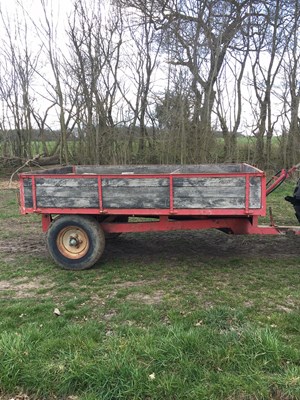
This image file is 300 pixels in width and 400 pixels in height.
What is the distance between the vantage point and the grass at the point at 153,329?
8.57 ft

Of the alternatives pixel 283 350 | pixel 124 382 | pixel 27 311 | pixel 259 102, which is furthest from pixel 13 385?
pixel 259 102

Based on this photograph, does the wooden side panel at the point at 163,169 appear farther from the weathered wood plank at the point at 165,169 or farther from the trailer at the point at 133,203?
the trailer at the point at 133,203

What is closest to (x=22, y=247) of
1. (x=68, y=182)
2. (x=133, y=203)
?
(x=68, y=182)

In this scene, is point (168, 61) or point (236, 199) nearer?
point (236, 199)

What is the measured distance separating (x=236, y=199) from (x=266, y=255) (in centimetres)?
147

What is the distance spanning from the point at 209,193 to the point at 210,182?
136 mm

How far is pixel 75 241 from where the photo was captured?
5.11m

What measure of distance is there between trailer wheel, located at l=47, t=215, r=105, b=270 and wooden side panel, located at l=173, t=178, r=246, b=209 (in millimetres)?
1182

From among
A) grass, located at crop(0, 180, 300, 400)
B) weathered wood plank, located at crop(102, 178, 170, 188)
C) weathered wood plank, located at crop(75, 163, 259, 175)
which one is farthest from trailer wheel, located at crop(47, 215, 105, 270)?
weathered wood plank, located at crop(75, 163, 259, 175)

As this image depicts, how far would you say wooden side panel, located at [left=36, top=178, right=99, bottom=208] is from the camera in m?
4.89

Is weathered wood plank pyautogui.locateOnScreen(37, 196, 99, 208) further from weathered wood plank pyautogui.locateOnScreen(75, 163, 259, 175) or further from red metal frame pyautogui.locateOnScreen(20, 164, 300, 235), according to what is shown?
weathered wood plank pyautogui.locateOnScreen(75, 163, 259, 175)

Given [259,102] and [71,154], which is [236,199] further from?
[71,154]

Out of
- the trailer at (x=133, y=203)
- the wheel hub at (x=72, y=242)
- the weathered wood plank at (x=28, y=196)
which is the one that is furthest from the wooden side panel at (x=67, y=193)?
the wheel hub at (x=72, y=242)

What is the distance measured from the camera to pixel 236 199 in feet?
15.0
